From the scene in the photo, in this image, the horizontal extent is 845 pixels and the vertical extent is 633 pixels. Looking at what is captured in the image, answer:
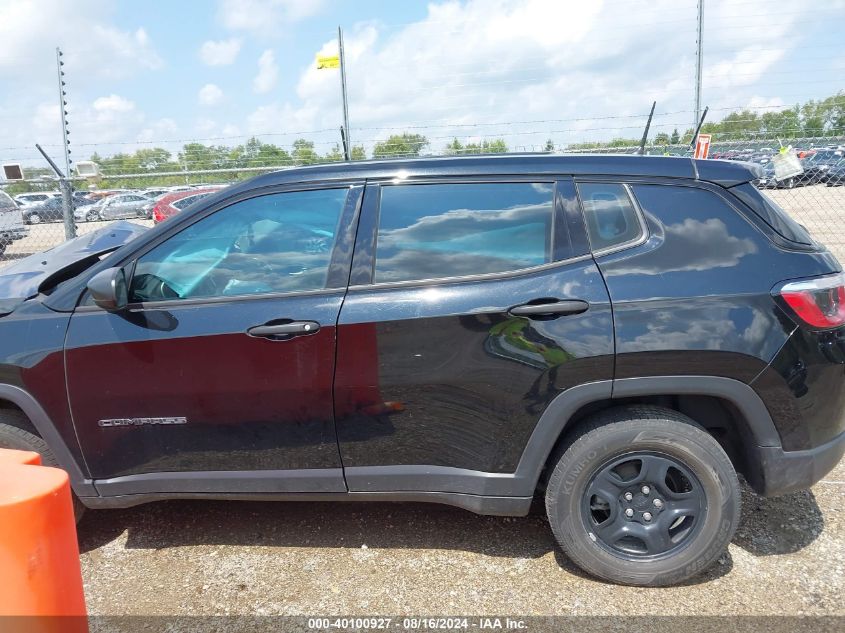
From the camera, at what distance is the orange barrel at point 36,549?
1540 millimetres

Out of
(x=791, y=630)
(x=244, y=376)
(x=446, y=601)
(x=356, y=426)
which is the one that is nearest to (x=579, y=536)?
(x=446, y=601)

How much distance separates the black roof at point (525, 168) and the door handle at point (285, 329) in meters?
0.66

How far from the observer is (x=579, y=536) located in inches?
102

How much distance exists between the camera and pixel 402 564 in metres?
2.81

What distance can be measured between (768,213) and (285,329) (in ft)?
6.74

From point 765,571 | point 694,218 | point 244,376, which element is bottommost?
point 765,571

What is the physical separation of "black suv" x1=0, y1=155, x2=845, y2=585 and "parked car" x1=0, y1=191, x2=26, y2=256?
1258 cm

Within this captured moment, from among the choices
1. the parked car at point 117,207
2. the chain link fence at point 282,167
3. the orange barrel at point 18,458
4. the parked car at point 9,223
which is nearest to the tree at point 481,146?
the chain link fence at point 282,167

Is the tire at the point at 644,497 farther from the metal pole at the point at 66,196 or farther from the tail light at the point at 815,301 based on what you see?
the metal pole at the point at 66,196

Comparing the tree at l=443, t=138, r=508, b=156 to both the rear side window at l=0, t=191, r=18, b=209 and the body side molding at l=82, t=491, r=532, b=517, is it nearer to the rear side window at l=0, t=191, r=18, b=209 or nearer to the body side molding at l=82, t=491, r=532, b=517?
the body side molding at l=82, t=491, r=532, b=517

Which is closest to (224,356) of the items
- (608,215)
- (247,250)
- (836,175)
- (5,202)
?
(247,250)

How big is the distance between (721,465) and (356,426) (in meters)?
1.51

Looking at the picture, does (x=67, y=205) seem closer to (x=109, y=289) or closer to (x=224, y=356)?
(x=109, y=289)

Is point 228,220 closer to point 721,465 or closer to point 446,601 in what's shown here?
point 446,601
